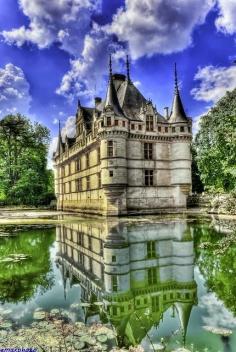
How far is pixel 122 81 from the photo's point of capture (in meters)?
33.0

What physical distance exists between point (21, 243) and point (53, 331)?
8.57m

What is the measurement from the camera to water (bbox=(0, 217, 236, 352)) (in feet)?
14.7

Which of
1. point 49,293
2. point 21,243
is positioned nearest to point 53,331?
point 49,293

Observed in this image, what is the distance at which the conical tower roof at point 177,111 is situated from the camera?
2929 cm

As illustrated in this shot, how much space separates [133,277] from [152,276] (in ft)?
1.45

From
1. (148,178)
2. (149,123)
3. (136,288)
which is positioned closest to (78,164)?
(148,178)

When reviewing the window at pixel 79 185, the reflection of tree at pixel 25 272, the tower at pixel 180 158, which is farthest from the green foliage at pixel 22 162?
the reflection of tree at pixel 25 272

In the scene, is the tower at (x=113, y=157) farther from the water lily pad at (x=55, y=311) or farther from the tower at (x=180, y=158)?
the water lily pad at (x=55, y=311)

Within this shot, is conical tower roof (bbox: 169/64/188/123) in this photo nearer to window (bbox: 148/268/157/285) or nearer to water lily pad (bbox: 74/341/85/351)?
window (bbox: 148/268/157/285)

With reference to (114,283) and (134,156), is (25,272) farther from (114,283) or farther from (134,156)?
(134,156)

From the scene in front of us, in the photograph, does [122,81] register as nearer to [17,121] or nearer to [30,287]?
[17,121]

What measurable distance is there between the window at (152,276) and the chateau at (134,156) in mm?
18359

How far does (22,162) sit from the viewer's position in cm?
4797

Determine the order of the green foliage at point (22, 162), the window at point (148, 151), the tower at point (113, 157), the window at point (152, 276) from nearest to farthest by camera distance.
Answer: the window at point (152, 276) < the tower at point (113, 157) < the window at point (148, 151) < the green foliage at point (22, 162)
